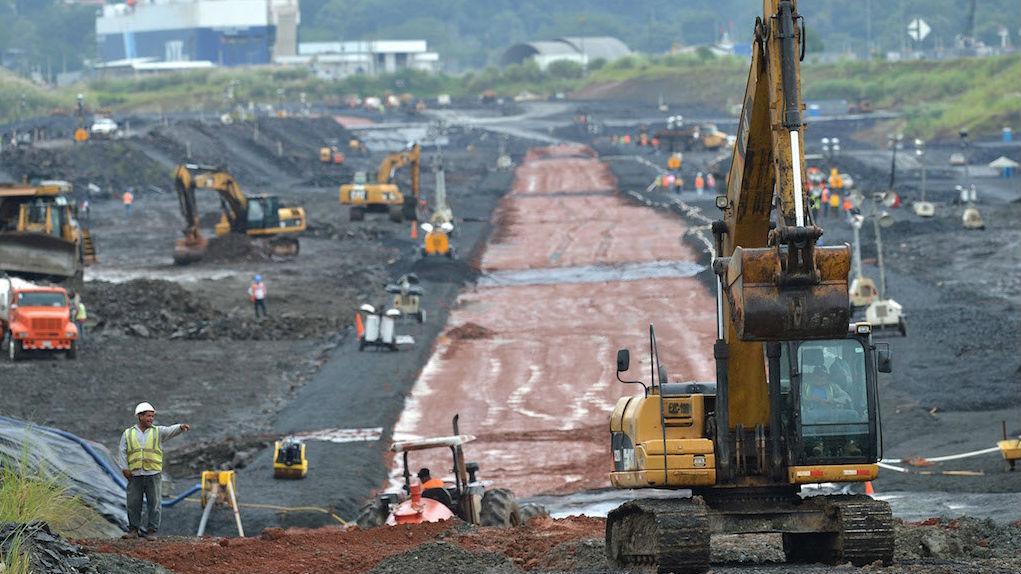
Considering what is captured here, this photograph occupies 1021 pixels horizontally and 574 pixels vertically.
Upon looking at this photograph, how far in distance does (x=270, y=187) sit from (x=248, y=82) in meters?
95.9

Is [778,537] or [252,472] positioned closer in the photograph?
[778,537]

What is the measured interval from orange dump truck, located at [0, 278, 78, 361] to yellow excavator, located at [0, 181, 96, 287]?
605cm

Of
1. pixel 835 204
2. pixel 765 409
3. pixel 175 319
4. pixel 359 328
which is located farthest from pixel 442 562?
pixel 835 204

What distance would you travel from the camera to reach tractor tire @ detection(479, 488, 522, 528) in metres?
22.6

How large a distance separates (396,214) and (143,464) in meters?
57.9

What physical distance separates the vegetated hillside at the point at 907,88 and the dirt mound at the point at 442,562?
121 metres

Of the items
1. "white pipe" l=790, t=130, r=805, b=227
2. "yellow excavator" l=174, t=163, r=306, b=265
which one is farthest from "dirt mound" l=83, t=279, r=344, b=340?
"white pipe" l=790, t=130, r=805, b=227

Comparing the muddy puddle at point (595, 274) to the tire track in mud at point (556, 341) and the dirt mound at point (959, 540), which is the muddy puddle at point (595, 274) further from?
the dirt mound at point (959, 540)

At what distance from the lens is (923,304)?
49438mm

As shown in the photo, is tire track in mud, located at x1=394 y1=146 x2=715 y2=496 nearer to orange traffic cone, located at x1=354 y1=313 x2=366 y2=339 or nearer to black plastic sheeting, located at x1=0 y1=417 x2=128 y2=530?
orange traffic cone, located at x1=354 y1=313 x2=366 y2=339

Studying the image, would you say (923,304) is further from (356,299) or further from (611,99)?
(611,99)

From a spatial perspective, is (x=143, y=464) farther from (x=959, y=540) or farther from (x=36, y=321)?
(x=36, y=321)

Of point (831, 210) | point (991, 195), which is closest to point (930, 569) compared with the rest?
point (831, 210)

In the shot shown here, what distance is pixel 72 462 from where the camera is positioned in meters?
25.0
